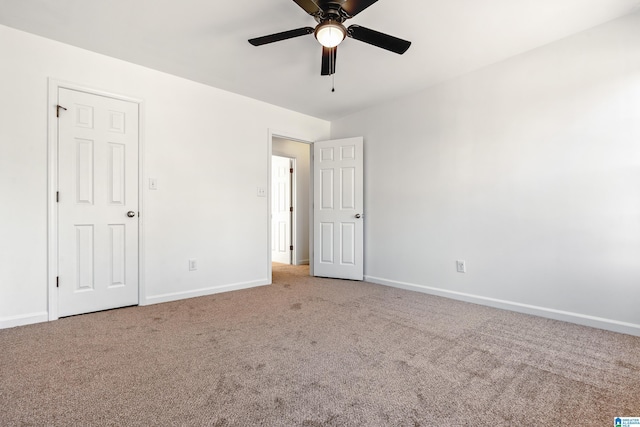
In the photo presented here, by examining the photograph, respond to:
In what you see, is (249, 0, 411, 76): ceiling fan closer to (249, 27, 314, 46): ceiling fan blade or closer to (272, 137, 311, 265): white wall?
(249, 27, 314, 46): ceiling fan blade

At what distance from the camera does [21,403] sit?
1501 mm

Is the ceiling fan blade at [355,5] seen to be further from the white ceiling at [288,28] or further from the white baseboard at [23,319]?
the white baseboard at [23,319]

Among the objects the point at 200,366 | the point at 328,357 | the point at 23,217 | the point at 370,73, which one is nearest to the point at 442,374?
the point at 328,357

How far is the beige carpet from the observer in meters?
1.44

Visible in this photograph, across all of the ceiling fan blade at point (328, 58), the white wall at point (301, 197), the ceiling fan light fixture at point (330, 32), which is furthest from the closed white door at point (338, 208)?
the ceiling fan light fixture at point (330, 32)

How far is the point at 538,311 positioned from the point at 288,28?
3.34 meters

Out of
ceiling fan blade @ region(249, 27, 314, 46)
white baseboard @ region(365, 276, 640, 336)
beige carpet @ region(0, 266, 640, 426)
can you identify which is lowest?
beige carpet @ region(0, 266, 640, 426)

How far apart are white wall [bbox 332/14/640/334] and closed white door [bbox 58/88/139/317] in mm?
3055

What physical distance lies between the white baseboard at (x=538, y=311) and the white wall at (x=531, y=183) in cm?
1

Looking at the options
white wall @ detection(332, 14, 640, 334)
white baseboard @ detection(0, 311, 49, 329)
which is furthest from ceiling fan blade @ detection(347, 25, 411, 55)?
white baseboard @ detection(0, 311, 49, 329)

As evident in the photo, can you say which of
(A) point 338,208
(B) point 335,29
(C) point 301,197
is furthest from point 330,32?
(C) point 301,197

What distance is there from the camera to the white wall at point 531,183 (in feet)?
8.13

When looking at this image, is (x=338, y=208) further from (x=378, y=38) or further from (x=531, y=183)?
(x=378, y=38)

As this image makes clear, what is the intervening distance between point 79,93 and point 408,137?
11.5 feet
